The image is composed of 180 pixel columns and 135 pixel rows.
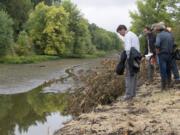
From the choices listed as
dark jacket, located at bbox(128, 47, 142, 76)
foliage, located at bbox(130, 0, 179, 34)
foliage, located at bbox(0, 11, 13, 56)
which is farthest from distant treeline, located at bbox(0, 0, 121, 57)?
dark jacket, located at bbox(128, 47, 142, 76)

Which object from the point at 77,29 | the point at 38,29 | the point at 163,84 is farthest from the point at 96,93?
the point at 77,29

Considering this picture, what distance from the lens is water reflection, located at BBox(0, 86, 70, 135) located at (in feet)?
44.7

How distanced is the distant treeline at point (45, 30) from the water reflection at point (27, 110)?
114 feet

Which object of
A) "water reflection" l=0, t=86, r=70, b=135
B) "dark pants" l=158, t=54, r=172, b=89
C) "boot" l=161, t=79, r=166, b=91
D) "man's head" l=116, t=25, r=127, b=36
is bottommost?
"water reflection" l=0, t=86, r=70, b=135

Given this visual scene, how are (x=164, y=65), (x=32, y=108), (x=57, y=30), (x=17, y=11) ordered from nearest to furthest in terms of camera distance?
(x=164, y=65)
(x=32, y=108)
(x=57, y=30)
(x=17, y=11)

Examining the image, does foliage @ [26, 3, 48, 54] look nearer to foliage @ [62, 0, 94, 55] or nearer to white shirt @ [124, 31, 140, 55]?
foliage @ [62, 0, 94, 55]

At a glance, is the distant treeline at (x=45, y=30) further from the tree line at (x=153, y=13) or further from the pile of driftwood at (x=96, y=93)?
the pile of driftwood at (x=96, y=93)

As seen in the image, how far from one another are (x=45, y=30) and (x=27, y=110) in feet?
170

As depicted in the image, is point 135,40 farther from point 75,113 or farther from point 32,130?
point 32,130

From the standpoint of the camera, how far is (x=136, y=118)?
10.0 metres

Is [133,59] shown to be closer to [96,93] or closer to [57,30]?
[96,93]

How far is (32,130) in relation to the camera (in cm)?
1291

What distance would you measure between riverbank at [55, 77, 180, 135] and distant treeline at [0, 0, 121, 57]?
4306 cm

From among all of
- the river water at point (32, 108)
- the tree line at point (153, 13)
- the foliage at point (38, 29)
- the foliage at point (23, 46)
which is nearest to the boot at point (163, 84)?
the river water at point (32, 108)
